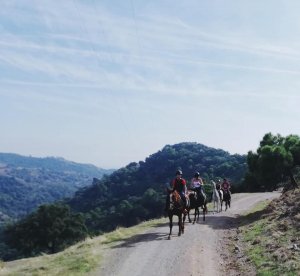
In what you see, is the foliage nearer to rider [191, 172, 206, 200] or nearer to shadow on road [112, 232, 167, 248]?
rider [191, 172, 206, 200]

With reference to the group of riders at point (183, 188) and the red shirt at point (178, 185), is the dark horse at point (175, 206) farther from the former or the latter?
the red shirt at point (178, 185)

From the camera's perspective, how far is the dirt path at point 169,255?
1892cm

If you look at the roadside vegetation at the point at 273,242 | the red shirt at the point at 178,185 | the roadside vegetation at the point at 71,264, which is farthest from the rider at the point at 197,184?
the roadside vegetation at the point at 71,264

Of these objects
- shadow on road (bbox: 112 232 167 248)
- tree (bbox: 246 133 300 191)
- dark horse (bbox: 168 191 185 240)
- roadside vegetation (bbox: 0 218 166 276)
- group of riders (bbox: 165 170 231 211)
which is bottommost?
roadside vegetation (bbox: 0 218 166 276)

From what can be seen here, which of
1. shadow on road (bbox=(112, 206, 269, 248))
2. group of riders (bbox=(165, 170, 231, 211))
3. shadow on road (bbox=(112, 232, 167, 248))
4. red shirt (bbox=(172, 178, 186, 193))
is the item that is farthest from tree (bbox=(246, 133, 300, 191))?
shadow on road (bbox=(112, 232, 167, 248))

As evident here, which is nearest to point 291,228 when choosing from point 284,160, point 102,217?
point 284,160

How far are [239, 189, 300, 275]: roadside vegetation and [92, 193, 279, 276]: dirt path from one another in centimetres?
136

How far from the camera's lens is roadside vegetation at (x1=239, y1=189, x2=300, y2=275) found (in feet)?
57.1

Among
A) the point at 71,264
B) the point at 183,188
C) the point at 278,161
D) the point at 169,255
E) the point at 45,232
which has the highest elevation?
the point at 278,161

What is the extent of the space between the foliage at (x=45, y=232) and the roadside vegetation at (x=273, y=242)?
64.8m

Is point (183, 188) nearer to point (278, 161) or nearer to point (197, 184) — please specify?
point (197, 184)

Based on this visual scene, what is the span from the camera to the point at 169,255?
21203 mm

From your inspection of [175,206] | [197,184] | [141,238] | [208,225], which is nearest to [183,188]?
[175,206]

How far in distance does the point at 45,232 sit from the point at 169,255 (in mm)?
76065
